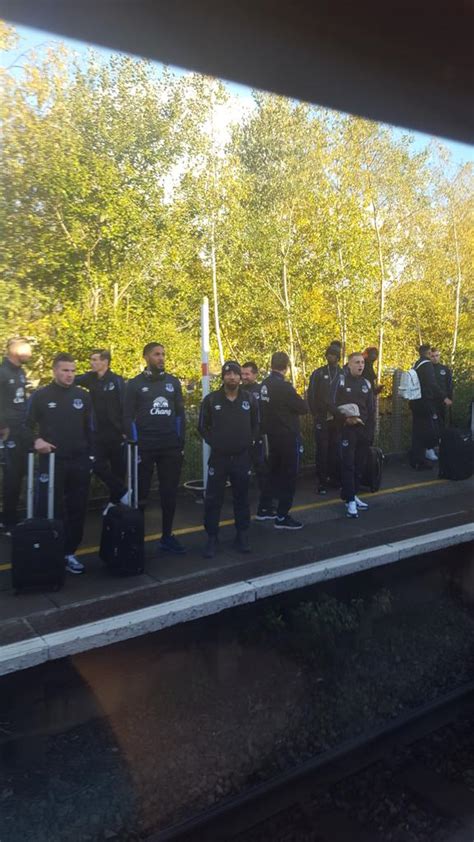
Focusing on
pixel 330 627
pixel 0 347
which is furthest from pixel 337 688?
pixel 0 347

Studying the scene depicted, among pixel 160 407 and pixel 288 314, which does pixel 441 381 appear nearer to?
pixel 160 407

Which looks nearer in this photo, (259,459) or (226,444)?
(226,444)

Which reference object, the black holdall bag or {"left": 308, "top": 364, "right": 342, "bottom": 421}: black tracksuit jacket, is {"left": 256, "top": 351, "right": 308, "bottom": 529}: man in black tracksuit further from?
the black holdall bag

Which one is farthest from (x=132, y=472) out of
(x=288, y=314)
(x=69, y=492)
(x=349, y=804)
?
(x=288, y=314)

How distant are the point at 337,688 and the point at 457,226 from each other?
1509 cm

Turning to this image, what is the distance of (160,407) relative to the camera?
5781 millimetres

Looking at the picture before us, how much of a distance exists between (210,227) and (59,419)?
A: 8049 mm

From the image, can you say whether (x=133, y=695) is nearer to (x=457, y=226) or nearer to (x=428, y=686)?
(x=428, y=686)

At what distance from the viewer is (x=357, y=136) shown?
14.8 metres

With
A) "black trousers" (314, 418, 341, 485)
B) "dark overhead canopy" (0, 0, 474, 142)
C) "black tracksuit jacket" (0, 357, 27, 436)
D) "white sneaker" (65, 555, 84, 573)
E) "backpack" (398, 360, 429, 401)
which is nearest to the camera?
"dark overhead canopy" (0, 0, 474, 142)

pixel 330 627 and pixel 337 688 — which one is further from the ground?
pixel 330 627

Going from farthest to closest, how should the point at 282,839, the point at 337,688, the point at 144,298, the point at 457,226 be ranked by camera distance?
the point at 457,226 < the point at 144,298 < the point at 337,688 < the point at 282,839

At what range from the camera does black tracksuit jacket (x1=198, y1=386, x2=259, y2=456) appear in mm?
5758

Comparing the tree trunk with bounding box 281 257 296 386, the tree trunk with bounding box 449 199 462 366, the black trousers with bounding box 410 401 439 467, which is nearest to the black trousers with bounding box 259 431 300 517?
the black trousers with bounding box 410 401 439 467
